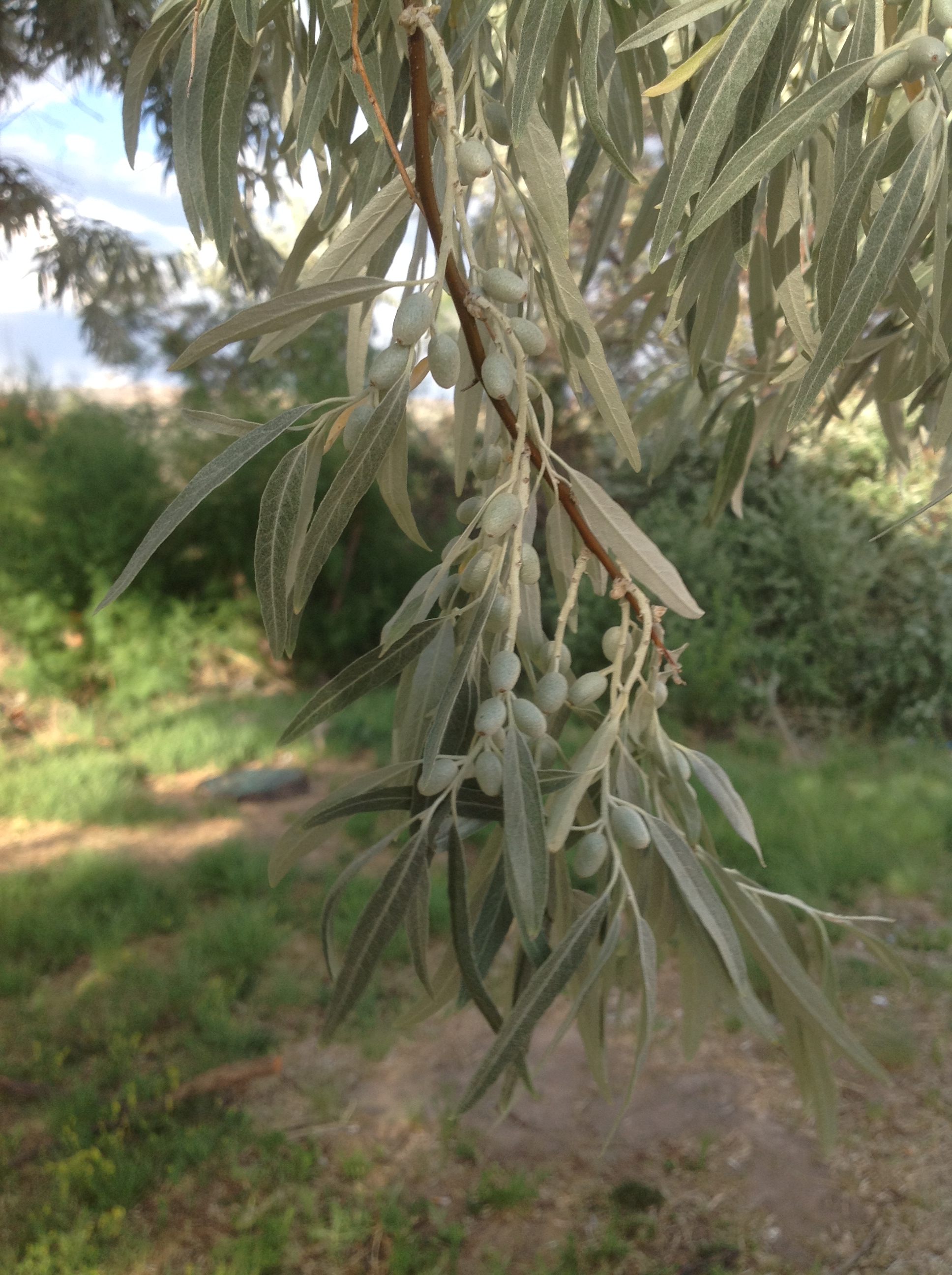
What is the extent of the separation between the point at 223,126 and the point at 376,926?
2.20ft

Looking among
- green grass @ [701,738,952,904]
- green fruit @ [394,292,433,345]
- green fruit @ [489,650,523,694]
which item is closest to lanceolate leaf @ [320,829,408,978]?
green fruit @ [489,650,523,694]

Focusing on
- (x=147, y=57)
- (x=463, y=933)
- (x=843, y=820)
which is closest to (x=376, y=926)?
(x=463, y=933)

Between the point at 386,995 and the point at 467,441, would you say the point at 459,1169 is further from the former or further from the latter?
the point at 467,441

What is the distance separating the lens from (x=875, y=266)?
1.88 feet

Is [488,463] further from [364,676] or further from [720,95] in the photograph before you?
[720,95]

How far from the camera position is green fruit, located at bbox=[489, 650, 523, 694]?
682 millimetres

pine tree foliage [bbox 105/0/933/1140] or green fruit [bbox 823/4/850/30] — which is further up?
green fruit [bbox 823/4/850/30]

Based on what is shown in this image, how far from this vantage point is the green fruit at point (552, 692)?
750mm

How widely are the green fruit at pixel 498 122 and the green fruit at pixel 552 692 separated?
41 centimetres

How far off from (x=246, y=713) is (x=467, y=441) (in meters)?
3.74

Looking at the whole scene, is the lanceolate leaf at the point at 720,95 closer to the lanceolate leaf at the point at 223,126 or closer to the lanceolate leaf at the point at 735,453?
the lanceolate leaf at the point at 223,126

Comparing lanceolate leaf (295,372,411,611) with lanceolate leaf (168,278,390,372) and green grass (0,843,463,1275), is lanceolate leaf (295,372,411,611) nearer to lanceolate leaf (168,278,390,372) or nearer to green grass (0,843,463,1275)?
lanceolate leaf (168,278,390,372)

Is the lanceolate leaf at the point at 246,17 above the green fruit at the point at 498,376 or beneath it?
above

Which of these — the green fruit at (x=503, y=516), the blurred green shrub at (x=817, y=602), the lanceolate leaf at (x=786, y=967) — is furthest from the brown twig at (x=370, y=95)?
the blurred green shrub at (x=817, y=602)
